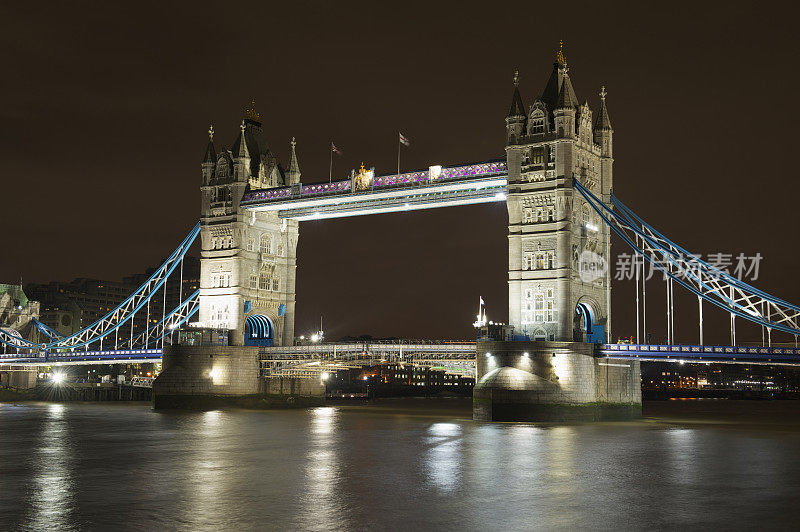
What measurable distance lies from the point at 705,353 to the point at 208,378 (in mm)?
32387

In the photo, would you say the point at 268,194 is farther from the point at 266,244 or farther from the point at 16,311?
the point at 16,311

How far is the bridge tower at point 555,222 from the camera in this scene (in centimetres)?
5097

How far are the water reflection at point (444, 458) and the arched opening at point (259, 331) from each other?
24974mm

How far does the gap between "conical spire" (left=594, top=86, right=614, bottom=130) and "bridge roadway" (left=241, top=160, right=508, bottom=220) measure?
6.65 metres

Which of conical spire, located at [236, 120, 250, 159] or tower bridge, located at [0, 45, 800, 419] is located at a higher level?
conical spire, located at [236, 120, 250, 159]

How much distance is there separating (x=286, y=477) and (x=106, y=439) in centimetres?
1590

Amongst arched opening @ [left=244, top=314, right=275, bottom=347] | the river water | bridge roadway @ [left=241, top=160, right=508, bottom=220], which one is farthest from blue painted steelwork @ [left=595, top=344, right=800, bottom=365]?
arched opening @ [left=244, top=314, right=275, bottom=347]

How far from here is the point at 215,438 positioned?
38.6 meters

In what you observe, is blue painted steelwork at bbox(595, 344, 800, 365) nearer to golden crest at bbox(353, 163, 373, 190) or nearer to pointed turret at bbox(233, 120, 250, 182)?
golden crest at bbox(353, 163, 373, 190)

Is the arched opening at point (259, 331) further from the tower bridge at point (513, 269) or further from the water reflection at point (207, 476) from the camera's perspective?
the water reflection at point (207, 476)

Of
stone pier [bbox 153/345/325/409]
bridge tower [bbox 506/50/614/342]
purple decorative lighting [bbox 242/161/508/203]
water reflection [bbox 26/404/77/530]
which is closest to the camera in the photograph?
water reflection [bbox 26/404/77/530]

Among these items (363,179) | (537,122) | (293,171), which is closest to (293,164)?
(293,171)

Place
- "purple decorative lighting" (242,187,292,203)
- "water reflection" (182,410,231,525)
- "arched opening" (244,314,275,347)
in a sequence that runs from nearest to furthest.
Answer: "water reflection" (182,410,231,525), "purple decorative lighting" (242,187,292,203), "arched opening" (244,314,275,347)

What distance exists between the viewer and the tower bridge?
48.5 m
